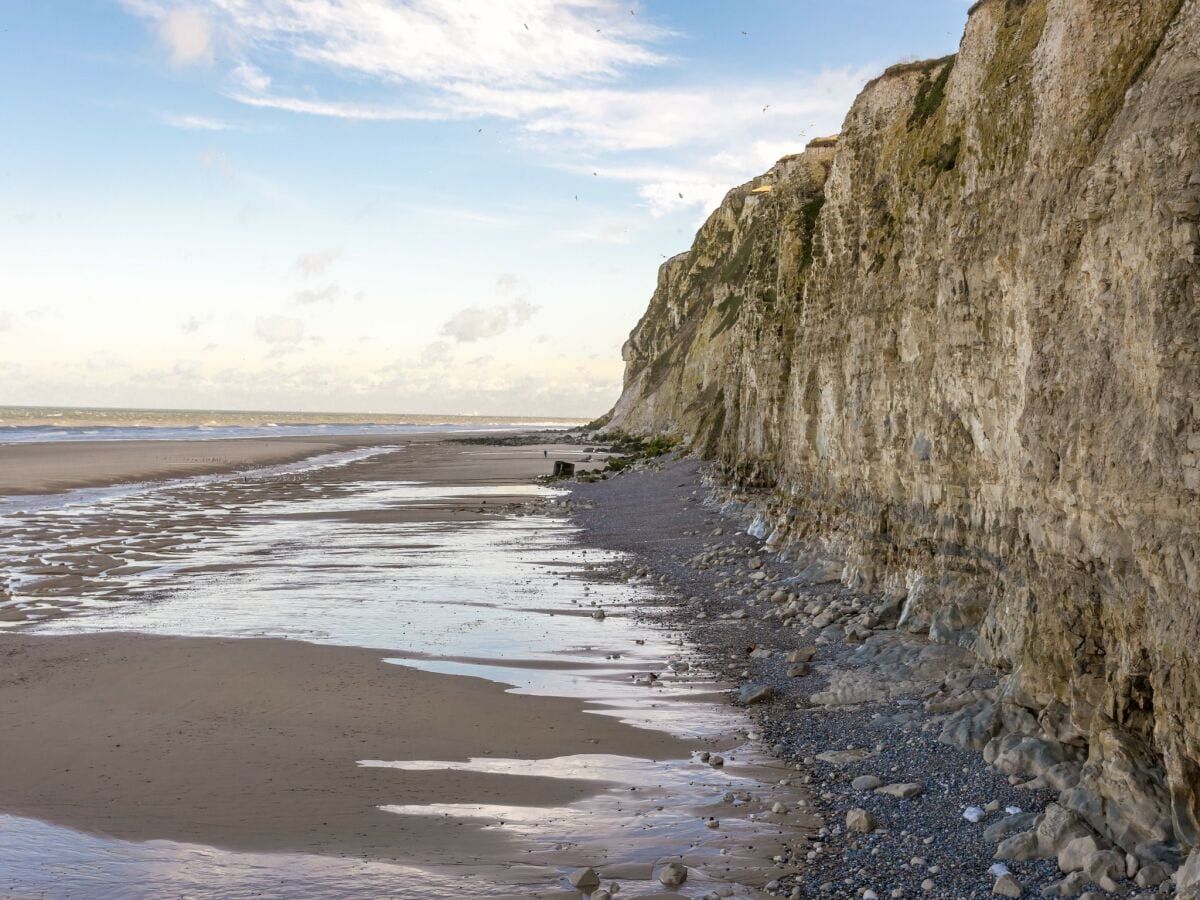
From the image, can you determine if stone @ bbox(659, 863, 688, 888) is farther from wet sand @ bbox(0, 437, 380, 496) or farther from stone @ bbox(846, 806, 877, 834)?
wet sand @ bbox(0, 437, 380, 496)

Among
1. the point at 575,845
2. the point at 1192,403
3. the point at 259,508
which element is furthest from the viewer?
the point at 259,508

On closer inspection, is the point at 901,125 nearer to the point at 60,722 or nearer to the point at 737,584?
the point at 737,584

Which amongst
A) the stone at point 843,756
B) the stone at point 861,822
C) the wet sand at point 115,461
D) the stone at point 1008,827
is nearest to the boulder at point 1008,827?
the stone at point 1008,827

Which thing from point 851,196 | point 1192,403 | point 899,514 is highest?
point 851,196

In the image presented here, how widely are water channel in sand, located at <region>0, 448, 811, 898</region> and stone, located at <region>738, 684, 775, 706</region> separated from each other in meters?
0.29

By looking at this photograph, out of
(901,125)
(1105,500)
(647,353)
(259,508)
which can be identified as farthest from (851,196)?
(647,353)

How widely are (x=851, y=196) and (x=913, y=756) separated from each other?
37.9 ft

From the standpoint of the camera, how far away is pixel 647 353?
88.2m

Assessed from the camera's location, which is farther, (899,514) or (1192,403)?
(899,514)

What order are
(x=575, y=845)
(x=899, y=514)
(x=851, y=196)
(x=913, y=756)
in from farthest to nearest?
1. (x=851, y=196)
2. (x=899, y=514)
3. (x=913, y=756)
4. (x=575, y=845)

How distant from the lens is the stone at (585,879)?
598cm

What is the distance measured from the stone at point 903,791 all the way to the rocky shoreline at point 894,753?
10 mm

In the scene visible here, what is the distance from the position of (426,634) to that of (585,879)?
7.26 meters

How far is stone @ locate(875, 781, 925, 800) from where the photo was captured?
713 cm
